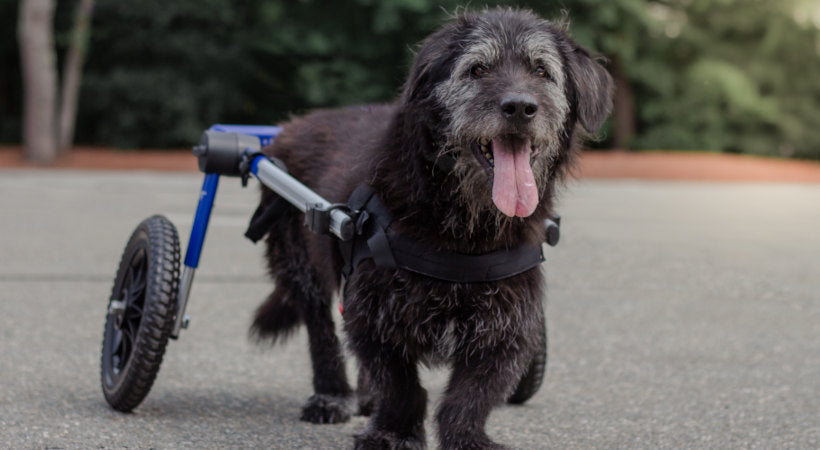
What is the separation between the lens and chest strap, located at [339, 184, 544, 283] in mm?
3740

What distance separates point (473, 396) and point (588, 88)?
118 centimetres

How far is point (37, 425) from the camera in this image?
4.33 m

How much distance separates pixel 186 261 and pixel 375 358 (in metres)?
1.28

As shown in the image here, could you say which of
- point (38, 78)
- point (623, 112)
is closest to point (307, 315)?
point (38, 78)

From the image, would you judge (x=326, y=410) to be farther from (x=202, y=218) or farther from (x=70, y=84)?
(x=70, y=84)

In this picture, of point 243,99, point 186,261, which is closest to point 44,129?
point 243,99

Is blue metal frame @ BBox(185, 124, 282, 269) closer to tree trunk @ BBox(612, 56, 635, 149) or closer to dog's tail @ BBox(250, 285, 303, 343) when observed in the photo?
dog's tail @ BBox(250, 285, 303, 343)

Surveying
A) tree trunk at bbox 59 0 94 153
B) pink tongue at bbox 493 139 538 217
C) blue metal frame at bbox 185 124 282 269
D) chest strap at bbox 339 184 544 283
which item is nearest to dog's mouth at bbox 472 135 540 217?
pink tongue at bbox 493 139 538 217

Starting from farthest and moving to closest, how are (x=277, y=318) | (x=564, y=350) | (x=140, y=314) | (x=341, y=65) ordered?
(x=341, y=65), (x=564, y=350), (x=277, y=318), (x=140, y=314)

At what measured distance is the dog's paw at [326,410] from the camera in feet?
15.3

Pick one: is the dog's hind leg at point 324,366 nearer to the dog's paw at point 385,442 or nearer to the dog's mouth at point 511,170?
the dog's paw at point 385,442

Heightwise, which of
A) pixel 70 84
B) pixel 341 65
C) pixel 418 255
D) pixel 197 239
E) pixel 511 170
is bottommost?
pixel 70 84

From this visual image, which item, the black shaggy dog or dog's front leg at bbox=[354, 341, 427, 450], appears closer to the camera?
the black shaggy dog

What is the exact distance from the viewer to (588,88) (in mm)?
3873
